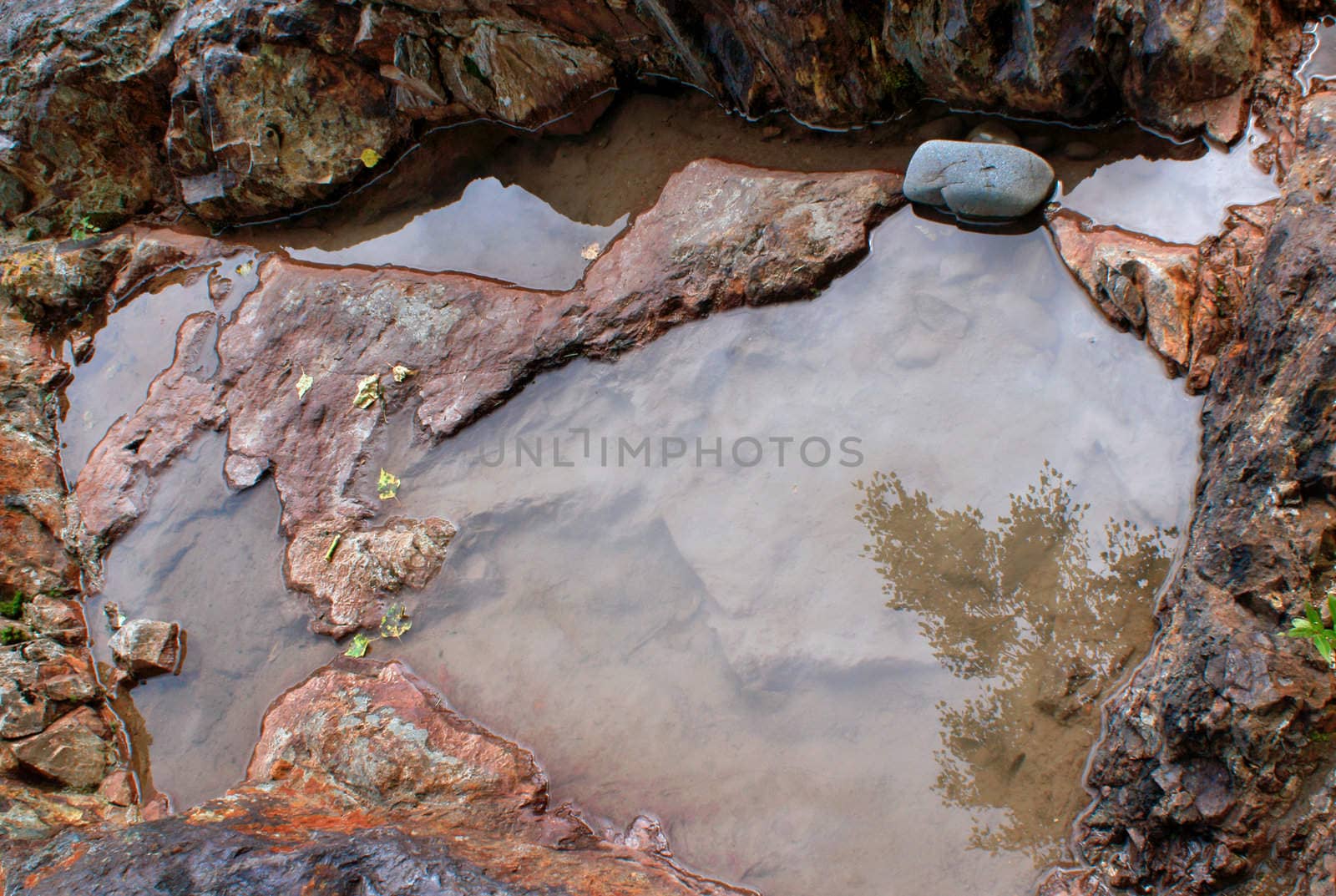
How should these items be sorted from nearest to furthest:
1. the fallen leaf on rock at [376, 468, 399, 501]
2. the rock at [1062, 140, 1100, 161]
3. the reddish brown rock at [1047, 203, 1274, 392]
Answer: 1. the reddish brown rock at [1047, 203, 1274, 392]
2. the rock at [1062, 140, 1100, 161]
3. the fallen leaf on rock at [376, 468, 399, 501]

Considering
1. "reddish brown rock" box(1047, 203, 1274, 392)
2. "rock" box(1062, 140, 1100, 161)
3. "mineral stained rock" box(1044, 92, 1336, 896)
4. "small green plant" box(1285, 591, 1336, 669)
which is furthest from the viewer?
"rock" box(1062, 140, 1100, 161)

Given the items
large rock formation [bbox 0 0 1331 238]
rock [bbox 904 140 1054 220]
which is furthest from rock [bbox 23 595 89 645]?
rock [bbox 904 140 1054 220]

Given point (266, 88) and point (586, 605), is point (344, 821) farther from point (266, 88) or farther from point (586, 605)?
point (266, 88)

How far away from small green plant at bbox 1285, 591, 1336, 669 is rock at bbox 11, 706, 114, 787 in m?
4.45

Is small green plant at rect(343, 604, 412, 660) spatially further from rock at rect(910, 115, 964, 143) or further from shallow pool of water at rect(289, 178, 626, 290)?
rock at rect(910, 115, 964, 143)

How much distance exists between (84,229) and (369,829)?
4.70 m

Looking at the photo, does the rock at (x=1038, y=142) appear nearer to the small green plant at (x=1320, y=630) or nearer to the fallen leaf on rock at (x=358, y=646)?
the small green plant at (x=1320, y=630)

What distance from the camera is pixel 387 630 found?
3795mm

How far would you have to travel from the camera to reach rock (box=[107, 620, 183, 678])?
3.97m

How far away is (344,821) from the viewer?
2.92 metres

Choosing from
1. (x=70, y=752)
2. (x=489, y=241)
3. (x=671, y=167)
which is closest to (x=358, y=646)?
(x=70, y=752)

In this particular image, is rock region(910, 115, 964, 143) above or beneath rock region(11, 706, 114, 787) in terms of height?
above

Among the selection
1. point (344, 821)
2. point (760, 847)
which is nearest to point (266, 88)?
point (344, 821)

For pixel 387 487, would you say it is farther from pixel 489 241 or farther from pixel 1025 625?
pixel 1025 625
